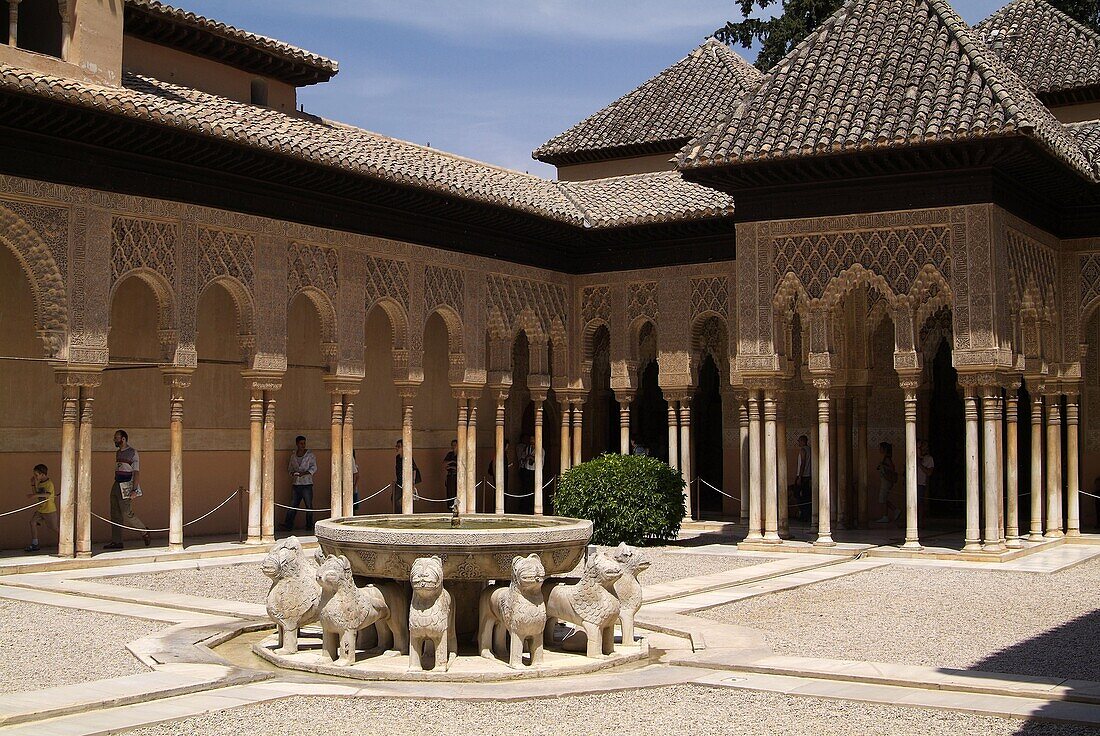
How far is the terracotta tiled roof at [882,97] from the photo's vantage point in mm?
15656

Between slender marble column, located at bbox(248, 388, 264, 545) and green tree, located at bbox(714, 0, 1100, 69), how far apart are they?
20.5 meters

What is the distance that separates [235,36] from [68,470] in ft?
28.2

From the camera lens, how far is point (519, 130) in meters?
36.5

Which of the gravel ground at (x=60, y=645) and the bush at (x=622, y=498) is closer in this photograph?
the gravel ground at (x=60, y=645)

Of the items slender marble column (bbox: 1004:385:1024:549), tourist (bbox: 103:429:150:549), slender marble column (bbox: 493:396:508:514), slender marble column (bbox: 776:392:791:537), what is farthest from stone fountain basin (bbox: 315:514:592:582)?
slender marble column (bbox: 493:396:508:514)

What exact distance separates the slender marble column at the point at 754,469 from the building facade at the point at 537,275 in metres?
0.06

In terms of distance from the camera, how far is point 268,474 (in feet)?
55.9

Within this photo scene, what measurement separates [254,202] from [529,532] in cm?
969

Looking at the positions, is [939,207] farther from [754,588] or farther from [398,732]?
[398,732]

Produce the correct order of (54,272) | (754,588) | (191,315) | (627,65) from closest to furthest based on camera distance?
(754,588) → (54,272) → (191,315) → (627,65)

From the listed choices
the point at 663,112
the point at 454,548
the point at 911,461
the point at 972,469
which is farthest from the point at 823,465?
the point at 663,112

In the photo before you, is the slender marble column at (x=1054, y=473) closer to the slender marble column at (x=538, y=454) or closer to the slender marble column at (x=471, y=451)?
the slender marble column at (x=538, y=454)

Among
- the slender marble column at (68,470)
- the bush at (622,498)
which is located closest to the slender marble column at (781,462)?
the bush at (622,498)

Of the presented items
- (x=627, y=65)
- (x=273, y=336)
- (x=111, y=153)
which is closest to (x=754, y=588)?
(x=273, y=336)
